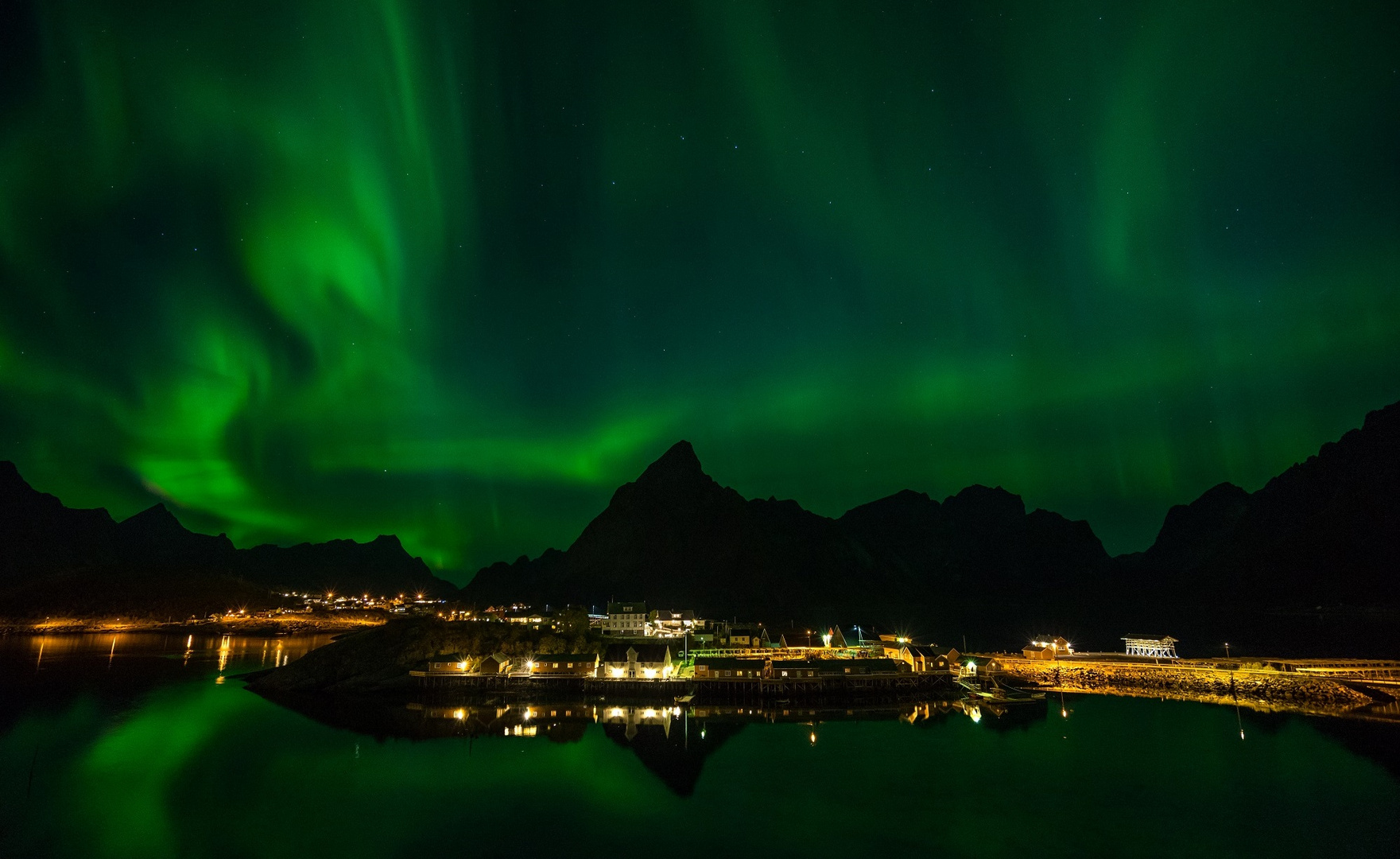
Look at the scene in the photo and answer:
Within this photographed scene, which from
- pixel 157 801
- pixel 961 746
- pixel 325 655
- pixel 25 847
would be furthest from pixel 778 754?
pixel 325 655

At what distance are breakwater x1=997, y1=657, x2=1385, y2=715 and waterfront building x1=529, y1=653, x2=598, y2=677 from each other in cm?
4631

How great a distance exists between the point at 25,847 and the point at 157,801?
763cm

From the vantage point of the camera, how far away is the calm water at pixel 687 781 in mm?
34188

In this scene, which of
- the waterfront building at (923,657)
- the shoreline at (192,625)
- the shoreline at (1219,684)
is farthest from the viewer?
the shoreline at (192,625)

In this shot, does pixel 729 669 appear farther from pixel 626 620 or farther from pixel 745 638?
pixel 626 620

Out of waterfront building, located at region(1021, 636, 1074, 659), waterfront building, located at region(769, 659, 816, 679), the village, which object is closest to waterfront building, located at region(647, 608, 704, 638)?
the village

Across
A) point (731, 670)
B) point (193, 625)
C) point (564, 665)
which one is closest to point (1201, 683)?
point (731, 670)

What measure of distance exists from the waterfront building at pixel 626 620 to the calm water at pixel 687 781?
4486 cm

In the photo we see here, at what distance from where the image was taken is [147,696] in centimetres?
7100

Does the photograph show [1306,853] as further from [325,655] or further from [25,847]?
[325,655]

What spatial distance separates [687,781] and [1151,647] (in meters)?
78.5

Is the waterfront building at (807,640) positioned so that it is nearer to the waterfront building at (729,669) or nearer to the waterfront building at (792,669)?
the waterfront building at (792,669)

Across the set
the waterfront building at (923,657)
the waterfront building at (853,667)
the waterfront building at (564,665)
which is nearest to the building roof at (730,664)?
the waterfront building at (853,667)

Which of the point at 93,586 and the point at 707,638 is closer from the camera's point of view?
the point at 707,638
